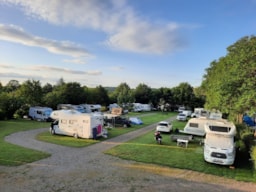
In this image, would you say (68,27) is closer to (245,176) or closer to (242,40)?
(242,40)

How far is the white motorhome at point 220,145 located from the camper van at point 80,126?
9.78 m

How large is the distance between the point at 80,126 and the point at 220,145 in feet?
40.1

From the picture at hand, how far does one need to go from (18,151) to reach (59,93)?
33178 mm

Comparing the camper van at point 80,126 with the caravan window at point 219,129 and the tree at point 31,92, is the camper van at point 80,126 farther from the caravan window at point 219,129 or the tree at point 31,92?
the tree at point 31,92

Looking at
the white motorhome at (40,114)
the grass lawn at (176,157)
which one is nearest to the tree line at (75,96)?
the white motorhome at (40,114)

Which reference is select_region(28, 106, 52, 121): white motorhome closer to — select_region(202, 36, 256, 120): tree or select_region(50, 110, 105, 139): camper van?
select_region(50, 110, 105, 139): camper van

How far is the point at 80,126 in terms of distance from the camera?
66.8 ft

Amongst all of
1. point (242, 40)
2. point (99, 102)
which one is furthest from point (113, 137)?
point (99, 102)

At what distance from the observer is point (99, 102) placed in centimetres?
5750

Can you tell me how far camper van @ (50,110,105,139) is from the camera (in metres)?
19.9

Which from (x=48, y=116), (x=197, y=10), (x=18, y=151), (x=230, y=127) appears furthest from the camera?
(x=48, y=116)

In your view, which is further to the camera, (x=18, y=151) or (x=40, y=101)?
(x=40, y=101)

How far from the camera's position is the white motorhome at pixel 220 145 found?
41.6ft

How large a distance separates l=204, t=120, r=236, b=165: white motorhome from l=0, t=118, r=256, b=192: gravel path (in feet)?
6.47
